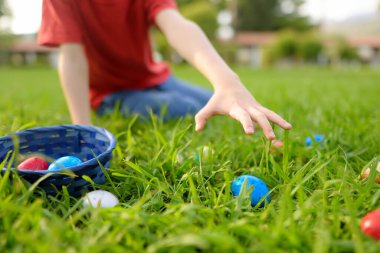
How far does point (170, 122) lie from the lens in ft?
6.71

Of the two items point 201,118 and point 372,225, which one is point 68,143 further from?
point 372,225

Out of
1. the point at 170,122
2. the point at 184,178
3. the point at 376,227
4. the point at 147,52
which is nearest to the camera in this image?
the point at 376,227

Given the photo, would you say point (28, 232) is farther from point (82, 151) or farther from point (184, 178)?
point (82, 151)

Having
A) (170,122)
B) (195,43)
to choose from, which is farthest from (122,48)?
(195,43)

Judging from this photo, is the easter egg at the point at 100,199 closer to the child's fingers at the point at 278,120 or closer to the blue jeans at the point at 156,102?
the child's fingers at the point at 278,120

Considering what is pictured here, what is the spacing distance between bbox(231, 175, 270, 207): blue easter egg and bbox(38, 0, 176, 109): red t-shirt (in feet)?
3.72

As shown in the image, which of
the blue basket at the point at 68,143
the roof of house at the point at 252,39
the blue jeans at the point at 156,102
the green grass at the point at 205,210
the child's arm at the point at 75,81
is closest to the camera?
the green grass at the point at 205,210

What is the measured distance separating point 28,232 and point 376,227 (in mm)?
731

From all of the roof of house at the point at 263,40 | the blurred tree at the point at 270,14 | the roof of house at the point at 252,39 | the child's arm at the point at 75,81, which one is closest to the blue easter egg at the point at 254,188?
the child's arm at the point at 75,81

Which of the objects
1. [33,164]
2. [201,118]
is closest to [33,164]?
[33,164]

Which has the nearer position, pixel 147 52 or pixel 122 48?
pixel 122 48

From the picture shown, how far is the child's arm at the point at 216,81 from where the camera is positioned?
3.36 feet

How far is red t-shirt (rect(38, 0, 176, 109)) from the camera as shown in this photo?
176 cm

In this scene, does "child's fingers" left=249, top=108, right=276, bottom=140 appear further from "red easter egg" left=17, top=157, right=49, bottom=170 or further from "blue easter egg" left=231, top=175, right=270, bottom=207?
"red easter egg" left=17, top=157, right=49, bottom=170
